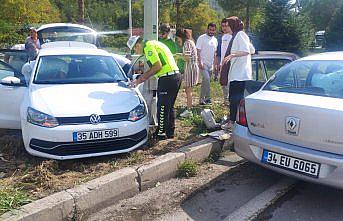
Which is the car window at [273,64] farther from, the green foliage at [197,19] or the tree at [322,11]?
the tree at [322,11]

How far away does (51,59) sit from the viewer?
19.6ft

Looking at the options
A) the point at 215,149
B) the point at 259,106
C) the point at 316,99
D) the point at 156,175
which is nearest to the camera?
the point at 316,99

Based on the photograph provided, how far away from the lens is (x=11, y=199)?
11.7 ft

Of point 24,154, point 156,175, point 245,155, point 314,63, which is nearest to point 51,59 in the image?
point 24,154

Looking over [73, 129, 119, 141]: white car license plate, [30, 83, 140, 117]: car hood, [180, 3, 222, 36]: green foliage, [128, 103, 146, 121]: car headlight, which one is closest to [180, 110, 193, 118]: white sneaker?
[30, 83, 140, 117]: car hood

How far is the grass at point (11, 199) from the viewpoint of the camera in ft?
11.4

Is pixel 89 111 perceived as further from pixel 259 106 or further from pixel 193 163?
pixel 259 106

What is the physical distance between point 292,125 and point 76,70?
11.0ft

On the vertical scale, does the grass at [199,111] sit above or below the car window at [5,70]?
below

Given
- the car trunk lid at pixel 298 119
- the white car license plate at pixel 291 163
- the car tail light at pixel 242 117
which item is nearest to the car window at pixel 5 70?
the car tail light at pixel 242 117

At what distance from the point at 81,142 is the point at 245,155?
1.89 metres

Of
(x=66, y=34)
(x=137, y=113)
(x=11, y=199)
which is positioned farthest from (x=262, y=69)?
(x=66, y=34)

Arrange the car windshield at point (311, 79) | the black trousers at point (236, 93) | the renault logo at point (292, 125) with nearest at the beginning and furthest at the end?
the renault logo at point (292, 125) < the car windshield at point (311, 79) < the black trousers at point (236, 93)

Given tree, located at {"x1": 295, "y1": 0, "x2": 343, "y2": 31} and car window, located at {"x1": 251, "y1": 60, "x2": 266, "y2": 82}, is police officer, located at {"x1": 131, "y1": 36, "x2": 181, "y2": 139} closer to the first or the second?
car window, located at {"x1": 251, "y1": 60, "x2": 266, "y2": 82}
